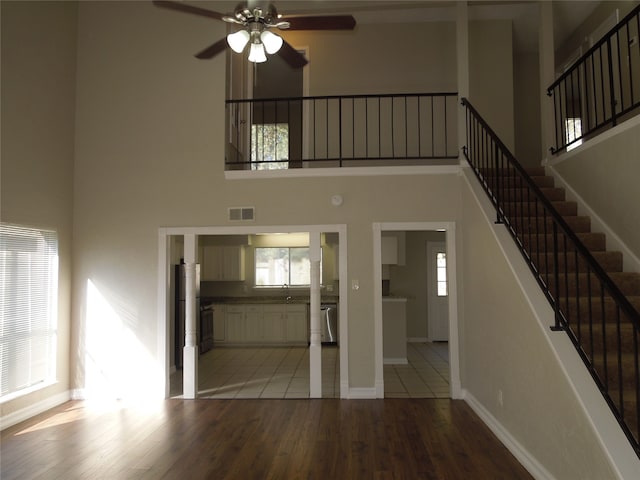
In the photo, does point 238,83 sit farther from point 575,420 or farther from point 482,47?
point 575,420

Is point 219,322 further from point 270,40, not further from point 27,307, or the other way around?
point 270,40

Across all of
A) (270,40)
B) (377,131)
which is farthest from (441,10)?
(270,40)

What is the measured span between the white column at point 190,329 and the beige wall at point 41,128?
56.4 inches

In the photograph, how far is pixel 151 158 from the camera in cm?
579

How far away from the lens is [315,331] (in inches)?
222

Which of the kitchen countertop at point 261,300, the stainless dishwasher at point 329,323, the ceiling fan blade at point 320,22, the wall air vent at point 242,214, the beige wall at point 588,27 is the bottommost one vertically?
the stainless dishwasher at point 329,323

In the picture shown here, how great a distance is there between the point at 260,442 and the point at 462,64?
490 cm

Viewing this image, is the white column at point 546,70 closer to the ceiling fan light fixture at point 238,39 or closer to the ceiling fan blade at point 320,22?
the ceiling fan blade at point 320,22

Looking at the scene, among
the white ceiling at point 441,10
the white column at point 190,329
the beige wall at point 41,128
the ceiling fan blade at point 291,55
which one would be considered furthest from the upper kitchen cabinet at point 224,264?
the ceiling fan blade at point 291,55

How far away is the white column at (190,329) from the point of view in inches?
222

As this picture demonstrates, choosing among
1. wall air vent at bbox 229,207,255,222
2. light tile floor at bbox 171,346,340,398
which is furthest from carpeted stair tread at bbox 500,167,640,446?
light tile floor at bbox 171,346,340,398

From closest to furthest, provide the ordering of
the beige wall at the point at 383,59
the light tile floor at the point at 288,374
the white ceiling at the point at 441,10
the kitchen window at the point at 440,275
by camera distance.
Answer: the light tile floor at the point at 288,374 → the white ceiling at the point at 441,10 → the beige wall at the point at 383,59 → the kitchen window at the point at 440,275

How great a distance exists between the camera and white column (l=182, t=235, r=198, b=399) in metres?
5.64

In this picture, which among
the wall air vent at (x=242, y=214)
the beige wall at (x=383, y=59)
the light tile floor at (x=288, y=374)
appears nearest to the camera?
the wall air vent at (x=242, y=214)
